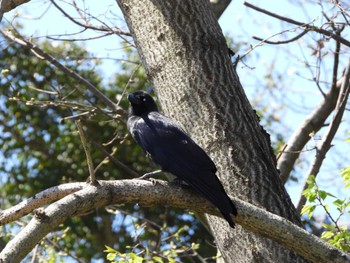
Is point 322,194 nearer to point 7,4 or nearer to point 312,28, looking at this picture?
point 312,28

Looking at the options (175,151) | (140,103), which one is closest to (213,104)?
(175,151)

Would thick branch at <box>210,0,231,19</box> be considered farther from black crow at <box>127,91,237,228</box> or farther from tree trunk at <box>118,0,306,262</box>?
black crow at <box>127,91,237,228</box>

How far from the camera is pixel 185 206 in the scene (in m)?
3.78

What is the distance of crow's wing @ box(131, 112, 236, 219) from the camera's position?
377 cm

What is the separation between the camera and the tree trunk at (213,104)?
4.24m

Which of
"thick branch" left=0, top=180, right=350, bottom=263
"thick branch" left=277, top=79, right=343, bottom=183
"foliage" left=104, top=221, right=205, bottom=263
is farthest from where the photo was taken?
"thick branch" left=277, top=79, right=343, bottom=183

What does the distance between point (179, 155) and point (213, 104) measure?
1.23 ft

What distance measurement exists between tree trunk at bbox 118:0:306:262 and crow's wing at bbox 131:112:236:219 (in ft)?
0.43

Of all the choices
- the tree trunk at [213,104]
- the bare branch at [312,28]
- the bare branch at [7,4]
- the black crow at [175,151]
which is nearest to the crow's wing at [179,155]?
the black crow at [175,151]

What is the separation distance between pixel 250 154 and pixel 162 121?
59 cm

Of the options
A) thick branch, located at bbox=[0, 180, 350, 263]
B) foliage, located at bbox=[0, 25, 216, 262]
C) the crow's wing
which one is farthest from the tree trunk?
foliage, located at bbox=[0, 25, 216, 262]

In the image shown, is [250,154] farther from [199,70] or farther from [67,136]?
[67,136]

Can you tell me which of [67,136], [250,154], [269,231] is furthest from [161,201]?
[67,136]

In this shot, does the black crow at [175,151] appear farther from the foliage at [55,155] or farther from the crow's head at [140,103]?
the foliage at [55,155]
